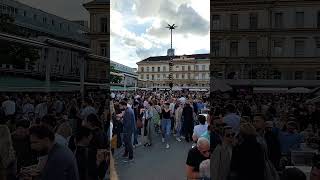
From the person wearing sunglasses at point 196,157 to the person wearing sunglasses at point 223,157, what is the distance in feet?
0.24

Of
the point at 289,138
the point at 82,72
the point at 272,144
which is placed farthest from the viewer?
the point at 289,138

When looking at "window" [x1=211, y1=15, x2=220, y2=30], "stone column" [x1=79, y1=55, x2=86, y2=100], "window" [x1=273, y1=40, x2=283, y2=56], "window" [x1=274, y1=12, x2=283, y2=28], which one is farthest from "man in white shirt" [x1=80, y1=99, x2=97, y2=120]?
"window" [x1=274, y1=12, x2=283, y2=28]

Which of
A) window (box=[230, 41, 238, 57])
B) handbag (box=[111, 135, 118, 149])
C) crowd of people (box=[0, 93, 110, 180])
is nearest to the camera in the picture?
crowd of people (box=[0, 93, 110, 180])

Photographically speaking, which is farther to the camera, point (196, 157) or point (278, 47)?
point (278, 47)

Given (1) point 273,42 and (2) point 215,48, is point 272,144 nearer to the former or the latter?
(1) point 273,42

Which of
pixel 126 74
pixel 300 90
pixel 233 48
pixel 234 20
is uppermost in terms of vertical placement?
pixel 234 20

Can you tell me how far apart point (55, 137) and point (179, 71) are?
115 cm

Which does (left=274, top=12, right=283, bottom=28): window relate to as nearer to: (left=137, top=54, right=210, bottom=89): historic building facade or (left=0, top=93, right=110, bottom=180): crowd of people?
(left=137, top=54, right=210, bottom=89): historic building facade

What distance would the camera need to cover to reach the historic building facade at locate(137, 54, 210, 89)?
2.88 meters

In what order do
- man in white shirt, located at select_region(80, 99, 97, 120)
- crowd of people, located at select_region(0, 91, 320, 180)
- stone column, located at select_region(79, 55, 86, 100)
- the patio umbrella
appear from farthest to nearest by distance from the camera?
the patio umbrella
stone column, located at select_region(79, 55, 86, 100)
man in white shirt, located at select_region(80, 99, 97, 120)
crowd of people, located at select_region(0, 91, 320, 180)

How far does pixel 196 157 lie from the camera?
10.1 ft

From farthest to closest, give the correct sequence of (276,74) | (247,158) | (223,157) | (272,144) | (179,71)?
(272,144), (276,74), (247,158), (223,157), (179,71)

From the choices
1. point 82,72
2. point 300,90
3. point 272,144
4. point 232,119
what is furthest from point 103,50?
point 272,144

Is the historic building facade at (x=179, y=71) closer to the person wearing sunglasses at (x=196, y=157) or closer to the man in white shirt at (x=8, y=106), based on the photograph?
the person wearing sunglasses at (x=196, y=157)
